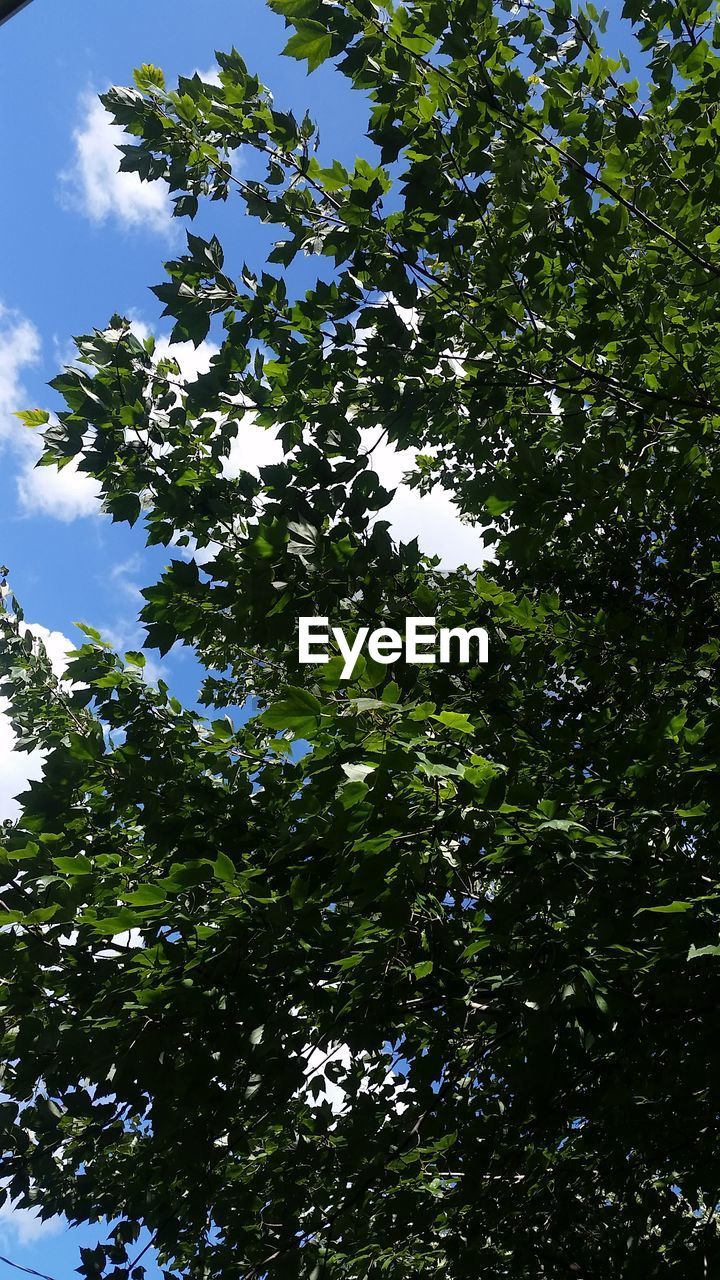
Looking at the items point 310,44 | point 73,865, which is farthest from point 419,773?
point 310,44

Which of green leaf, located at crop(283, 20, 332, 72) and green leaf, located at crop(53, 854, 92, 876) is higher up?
green leaf, located at crop(283, 20, 332, 72)

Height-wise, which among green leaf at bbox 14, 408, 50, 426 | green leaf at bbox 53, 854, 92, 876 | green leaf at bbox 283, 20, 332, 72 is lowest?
green leaf at bbox 53, 854, 92, 876

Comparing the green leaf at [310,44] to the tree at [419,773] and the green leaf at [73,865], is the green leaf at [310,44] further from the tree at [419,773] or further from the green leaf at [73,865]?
the green leaf at [73,865]

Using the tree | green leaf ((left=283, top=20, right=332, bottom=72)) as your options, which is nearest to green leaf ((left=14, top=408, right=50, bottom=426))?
the tree

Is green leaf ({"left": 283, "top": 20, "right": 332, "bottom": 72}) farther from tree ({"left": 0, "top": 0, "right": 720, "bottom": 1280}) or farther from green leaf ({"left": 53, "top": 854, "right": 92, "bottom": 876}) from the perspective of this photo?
green leaf ({"left": 53, "top": 854, "right": 92, "bottom": 876})

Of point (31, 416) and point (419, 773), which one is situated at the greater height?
point (31, 416)

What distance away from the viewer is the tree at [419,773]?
2.86 meters

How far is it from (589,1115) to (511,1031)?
0.45 meters

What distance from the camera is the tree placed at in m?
2.86

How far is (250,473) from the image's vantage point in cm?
357

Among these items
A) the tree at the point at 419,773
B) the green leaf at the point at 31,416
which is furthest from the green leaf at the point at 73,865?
the green leaf at the point at 31,416

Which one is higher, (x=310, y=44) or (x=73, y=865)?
(x=310, y=44)

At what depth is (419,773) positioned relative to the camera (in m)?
2.37

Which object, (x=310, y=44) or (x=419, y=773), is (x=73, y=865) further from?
(x=310, y=44)
